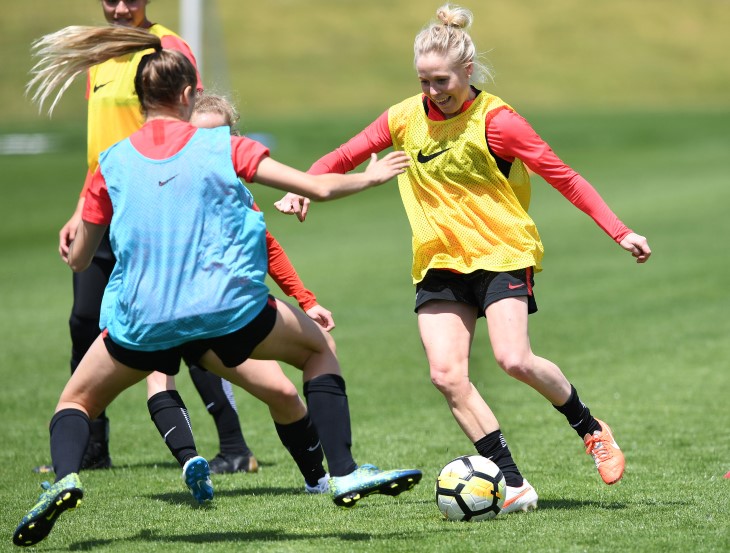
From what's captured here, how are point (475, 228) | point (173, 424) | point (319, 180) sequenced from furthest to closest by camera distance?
1. point (173, 424)
2. point (475, 228)
3. point (319, 180)

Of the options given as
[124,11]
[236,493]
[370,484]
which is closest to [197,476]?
[236,493]

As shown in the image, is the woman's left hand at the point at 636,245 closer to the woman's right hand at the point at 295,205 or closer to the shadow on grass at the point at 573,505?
the shadow on grass at the point at 573,505

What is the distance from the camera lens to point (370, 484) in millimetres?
4773

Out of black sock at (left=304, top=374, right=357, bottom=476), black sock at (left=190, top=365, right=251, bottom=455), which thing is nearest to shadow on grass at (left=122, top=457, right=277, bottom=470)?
black sock at (left=190, top=365, right=251, bottom=455)

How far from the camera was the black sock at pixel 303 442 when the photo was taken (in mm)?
5680

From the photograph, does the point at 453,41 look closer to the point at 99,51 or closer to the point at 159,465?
the point at 99,51

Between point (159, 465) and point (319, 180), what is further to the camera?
point (159, 465)

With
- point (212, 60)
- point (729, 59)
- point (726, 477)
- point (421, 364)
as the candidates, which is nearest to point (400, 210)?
point (421, 364)

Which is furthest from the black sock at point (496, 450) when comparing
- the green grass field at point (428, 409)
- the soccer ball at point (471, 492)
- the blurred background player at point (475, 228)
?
the green grass field at point (428, 409)

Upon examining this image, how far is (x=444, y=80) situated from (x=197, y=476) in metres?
2.17

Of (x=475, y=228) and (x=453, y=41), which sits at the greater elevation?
(x=453, y=41)

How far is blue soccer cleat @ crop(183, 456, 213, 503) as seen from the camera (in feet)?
18.3

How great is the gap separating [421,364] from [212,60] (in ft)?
187

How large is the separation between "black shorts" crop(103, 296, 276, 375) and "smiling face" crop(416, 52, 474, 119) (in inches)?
53.6
